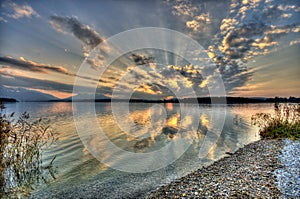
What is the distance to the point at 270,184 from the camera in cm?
755

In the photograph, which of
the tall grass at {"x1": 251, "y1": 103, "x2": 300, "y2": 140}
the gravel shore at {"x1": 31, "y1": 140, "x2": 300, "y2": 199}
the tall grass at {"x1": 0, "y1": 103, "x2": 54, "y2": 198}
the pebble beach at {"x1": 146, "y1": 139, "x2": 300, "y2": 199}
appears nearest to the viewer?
the pebble beach at {"x1": 146, "y1": 139, "x2": 300, "y2": 199}

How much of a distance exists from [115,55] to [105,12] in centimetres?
576

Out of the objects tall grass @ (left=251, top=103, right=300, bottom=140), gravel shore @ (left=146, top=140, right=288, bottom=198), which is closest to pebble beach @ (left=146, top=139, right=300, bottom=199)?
gravel shore @ (left=146, top=140, right=288, bottom=198)

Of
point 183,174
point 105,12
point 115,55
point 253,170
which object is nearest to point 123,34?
point 115,55

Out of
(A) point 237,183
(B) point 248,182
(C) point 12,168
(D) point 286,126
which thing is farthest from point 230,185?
(D) point 286,126

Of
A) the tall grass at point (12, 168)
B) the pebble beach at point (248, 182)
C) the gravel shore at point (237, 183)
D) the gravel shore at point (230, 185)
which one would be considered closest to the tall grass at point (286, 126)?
the gravel shore at point (230, 185)

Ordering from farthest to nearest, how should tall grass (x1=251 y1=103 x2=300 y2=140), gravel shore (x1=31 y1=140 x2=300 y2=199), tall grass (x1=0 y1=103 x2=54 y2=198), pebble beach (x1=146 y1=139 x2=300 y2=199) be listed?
1. tall grass (x1=251 y1=103 x2=300 y2=140)
2. tall grass (x1=0 y1=103 x2=54 y2=198)
3. gravel shore (x1=31 y1=140 x2=300 y2=199)
4. pebble beach (x1=146 y1=139 x2=300 y2=199)

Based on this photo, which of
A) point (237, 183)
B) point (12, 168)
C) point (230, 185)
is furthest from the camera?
point (12, 168)

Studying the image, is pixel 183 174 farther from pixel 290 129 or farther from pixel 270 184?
pixel 290 129

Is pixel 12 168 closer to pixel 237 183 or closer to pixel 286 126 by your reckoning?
pixel 237 183

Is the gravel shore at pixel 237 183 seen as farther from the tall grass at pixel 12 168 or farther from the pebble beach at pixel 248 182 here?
the tall grass at pixel 12 168

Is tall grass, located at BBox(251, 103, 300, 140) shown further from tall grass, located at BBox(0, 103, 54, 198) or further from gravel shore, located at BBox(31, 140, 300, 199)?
tall grass, located at BBox(0, 103, 54, 198)

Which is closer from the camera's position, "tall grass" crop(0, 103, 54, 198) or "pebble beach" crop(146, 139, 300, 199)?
"pebble beach" crop(146, 139, 300, 199)

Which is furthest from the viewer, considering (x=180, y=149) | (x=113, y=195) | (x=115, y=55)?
(x=115, y=55)
